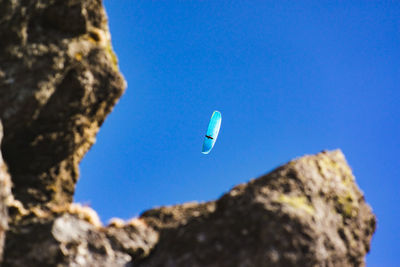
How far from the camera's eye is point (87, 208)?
15453 millimetres

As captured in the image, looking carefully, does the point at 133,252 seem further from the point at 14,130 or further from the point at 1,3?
the point at 1,3

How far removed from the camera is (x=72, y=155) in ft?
61.6

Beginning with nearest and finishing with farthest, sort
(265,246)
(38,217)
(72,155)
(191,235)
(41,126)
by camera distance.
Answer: (265,246), (191,235), (38,217), (41,126), (72,155)

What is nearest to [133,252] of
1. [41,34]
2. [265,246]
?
[265,246]

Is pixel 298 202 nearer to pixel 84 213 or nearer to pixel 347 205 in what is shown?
pixel 347 205

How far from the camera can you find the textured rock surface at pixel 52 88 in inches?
617

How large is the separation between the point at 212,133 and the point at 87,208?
2375 centimetres

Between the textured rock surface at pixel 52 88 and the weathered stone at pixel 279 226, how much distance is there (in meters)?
5.10

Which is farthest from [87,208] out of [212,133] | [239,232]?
[212,133]

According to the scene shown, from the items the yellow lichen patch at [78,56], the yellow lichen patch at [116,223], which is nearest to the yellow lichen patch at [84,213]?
the yellow lichen patch at [116,223]

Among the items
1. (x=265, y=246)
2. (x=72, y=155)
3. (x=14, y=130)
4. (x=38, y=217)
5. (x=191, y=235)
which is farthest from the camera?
(x=72, y=155)

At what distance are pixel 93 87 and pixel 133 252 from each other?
697 centimetres

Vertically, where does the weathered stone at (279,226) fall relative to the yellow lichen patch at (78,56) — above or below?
below

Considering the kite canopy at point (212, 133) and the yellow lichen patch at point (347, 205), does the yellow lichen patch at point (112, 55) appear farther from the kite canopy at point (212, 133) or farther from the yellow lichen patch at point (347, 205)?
the kite canopy at point (212, 133)
